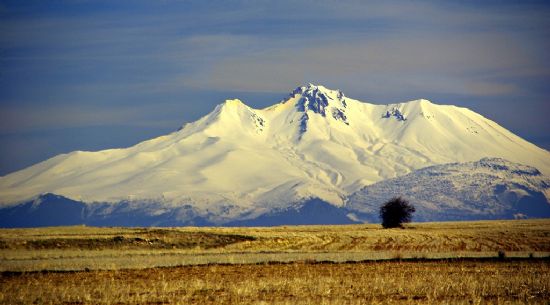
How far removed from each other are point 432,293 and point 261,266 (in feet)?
56.3

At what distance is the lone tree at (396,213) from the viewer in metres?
142

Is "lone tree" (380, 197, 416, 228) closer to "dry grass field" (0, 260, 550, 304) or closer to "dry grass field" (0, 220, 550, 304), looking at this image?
"dry grass field" (0, 220, 550, 304)

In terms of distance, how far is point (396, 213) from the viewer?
468 ft

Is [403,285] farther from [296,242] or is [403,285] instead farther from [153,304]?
[296,242]

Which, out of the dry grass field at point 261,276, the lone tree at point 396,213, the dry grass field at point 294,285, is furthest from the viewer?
the lone tree at point 396,213

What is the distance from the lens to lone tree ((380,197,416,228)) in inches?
5581

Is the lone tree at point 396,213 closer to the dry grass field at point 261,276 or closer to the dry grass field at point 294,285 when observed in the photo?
the dry grass field at point 261,276

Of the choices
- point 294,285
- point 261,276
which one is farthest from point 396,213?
point 294,285

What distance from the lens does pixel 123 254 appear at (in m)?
71.4

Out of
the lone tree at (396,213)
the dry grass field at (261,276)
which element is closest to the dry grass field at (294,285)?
the dry grass field at (261,276)

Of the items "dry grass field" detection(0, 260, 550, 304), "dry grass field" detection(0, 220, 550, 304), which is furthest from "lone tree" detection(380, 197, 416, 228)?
"dry grass field" detection(0, 260, 550, 304)

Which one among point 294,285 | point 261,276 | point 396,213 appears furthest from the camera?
point 396,213

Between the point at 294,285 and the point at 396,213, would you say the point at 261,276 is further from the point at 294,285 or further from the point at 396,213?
the point at 396,213

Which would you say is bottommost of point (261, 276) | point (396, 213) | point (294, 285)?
point (294, 285)
